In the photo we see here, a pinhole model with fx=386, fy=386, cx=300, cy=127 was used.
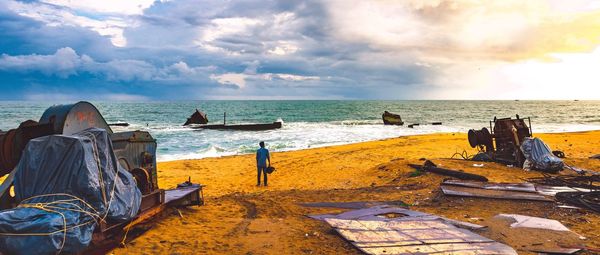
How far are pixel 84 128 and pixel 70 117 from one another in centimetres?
39

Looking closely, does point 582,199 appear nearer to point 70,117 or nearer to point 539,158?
point 539,158

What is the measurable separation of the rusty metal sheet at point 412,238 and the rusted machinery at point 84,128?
3419 mm

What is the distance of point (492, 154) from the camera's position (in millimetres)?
15625

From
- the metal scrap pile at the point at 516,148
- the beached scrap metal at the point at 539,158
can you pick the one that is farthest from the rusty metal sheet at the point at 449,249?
the metal scrap pile at the point at 516,148

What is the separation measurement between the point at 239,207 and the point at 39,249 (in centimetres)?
532

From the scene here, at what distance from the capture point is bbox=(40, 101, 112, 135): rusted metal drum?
683 cm

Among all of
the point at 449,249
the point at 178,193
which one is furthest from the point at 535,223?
the point at 178,193

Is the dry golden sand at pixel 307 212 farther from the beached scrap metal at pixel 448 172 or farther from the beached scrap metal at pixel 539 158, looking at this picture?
the beached scrap metal at pixel 539 158

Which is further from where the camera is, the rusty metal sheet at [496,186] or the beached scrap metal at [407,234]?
the rusty metal sheet at [496,186]

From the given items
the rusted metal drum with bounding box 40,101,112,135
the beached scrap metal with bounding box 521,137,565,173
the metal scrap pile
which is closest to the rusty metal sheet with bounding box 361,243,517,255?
the rusted metal drum with bounding box 40,101,112,135

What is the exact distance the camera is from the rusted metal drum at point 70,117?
22.4ft

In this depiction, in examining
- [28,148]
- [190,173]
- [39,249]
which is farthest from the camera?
[190,173]

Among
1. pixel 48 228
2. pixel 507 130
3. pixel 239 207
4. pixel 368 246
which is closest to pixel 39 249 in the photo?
pixel 48 228

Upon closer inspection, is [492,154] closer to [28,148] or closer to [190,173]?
[190,173]
